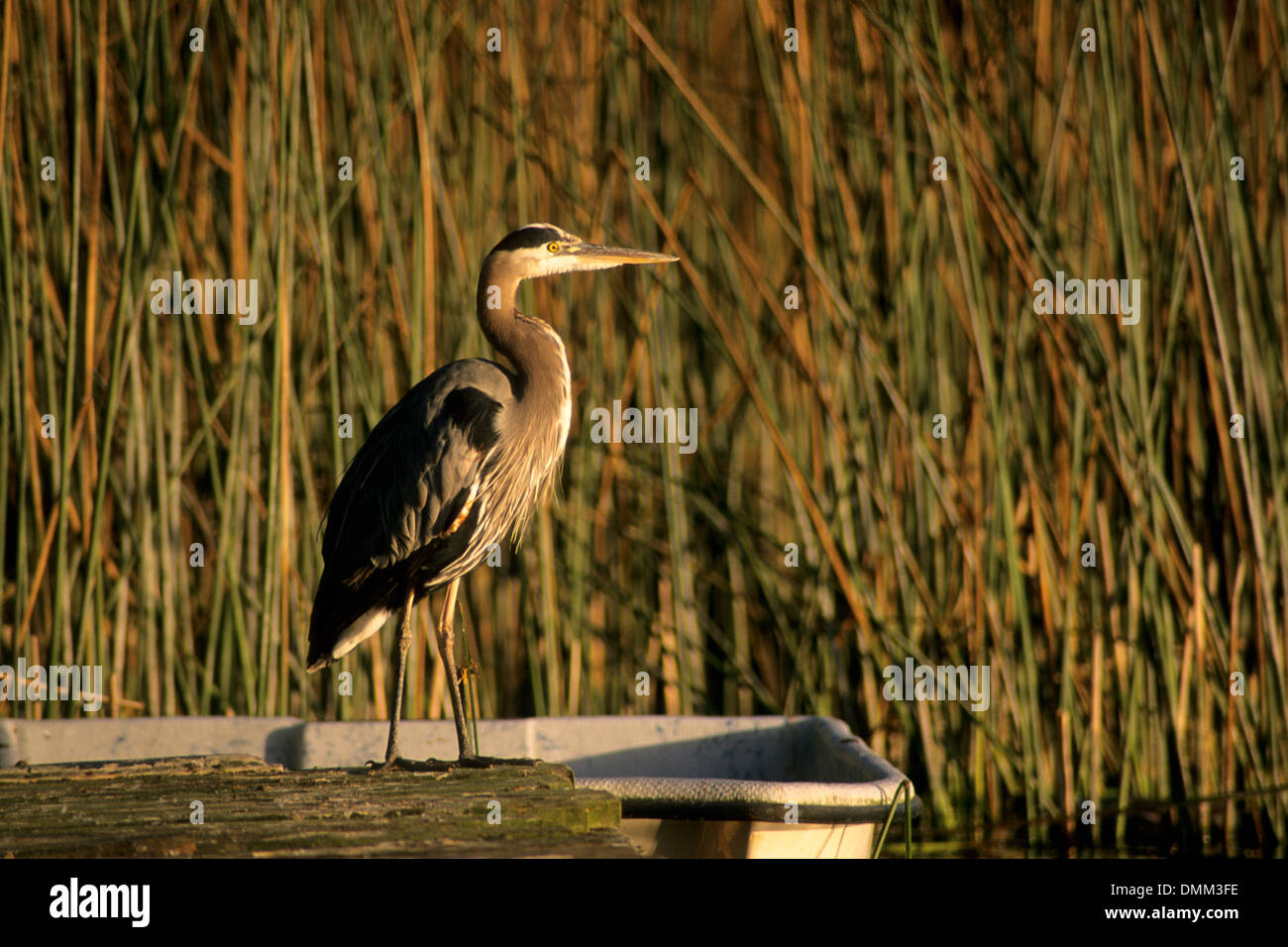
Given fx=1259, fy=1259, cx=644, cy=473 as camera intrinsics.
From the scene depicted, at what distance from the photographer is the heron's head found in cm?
256

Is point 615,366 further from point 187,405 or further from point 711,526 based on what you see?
point 187,405

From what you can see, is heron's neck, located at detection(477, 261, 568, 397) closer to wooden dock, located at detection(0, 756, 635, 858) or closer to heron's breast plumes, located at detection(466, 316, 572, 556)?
heron's breast plumes, located at detection(466, 316, 572, 556)

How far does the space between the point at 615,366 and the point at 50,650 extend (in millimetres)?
1562

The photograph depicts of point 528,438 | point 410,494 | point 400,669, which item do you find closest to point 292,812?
point 400,669

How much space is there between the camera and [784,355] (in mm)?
3537

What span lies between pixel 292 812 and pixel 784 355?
214 cm

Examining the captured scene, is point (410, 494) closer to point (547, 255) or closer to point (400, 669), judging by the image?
point (400, 669)

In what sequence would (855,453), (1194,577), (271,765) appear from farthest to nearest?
1. (855,453)
2. (1194,577)
3. (271,765)

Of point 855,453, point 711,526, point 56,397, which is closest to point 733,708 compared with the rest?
point 711,526

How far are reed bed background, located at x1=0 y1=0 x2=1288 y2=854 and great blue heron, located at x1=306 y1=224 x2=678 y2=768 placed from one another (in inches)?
11.3

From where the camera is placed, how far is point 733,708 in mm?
3436

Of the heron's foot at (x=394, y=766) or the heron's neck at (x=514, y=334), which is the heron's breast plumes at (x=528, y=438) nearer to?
the heron's neck at (x=514, y=334)

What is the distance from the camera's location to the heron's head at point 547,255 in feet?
8.39

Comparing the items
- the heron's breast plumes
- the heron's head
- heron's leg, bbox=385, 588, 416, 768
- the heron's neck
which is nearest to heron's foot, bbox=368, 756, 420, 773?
heron's leg, bbox=385, 588, 416, 768
